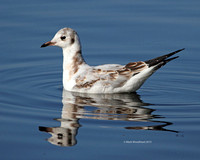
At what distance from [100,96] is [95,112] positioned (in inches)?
65.8

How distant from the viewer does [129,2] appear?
19797 mm

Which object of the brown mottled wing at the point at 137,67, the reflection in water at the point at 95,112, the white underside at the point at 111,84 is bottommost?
the reflection in water at the point at 95,112

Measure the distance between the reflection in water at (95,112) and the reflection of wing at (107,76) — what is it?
0.90 ft

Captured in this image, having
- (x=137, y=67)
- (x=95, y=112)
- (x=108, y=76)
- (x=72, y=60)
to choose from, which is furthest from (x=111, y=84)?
(x=95, y=112)

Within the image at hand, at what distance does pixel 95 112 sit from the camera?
12.0m

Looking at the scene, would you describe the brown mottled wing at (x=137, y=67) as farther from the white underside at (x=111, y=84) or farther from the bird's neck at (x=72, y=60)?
the bird's neck at (x=72, y=60)

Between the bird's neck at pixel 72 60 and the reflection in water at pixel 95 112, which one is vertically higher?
the bird's neck at pixel 72 60

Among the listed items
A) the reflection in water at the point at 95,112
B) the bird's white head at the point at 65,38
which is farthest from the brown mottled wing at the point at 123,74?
the bird's white head at the point at 65,38

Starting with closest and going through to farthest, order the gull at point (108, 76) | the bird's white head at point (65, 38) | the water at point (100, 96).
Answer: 1. the water at point (100, 96)
2. the gull at point (108, 76)
3. the bird's white head at point (65, 38)

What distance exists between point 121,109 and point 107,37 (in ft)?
18.5

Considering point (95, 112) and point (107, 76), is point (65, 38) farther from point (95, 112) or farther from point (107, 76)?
point (95, 112)

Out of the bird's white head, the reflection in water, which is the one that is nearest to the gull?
the bird's white head

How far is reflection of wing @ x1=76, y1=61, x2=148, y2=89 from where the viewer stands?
1373 centimetres

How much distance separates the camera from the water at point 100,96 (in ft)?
33.6
